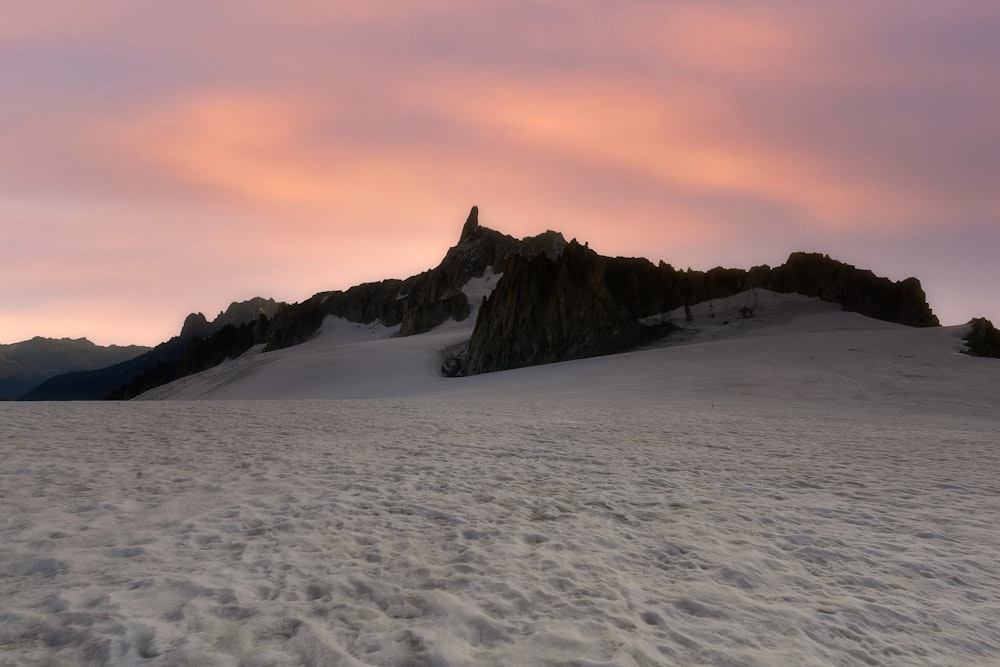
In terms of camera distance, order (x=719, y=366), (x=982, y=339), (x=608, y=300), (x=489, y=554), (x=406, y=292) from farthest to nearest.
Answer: (x=406, y=292), (x=608, y=300), (x=982, y=339), (x=719, y=366), (x=489, y=554)

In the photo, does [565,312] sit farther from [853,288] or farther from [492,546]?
[492,546]

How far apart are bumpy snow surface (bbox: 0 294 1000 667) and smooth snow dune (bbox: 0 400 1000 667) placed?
3cm

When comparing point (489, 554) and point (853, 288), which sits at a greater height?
point (853, 288)

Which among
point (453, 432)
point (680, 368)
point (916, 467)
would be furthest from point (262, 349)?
point (916, 467)

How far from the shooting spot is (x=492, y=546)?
19.1ft

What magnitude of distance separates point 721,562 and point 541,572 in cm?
186

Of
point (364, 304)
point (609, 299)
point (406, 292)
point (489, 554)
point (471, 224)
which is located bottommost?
point (489, 554)

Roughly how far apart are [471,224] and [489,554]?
130 m

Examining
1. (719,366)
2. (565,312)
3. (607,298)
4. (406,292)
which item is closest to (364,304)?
(406,292)

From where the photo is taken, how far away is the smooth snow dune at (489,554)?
13.0ft

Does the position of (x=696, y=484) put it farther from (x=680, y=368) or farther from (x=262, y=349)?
(x=262, y=349)

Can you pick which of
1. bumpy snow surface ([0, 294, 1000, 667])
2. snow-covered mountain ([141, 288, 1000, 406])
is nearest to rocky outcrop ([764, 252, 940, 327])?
snow-covered mountain ([141, 288, 1000, 406])

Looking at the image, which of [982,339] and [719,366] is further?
[982,339]

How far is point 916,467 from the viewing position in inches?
405
